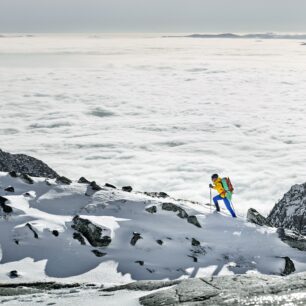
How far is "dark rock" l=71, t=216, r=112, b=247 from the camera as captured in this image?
17.8 meters

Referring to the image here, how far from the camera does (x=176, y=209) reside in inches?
802

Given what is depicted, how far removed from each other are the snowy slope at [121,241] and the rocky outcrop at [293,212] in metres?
6.32

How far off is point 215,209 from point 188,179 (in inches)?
2843

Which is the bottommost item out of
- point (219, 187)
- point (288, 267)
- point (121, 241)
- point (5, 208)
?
point (288, 267)

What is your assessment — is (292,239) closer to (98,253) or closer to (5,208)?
(98,253)

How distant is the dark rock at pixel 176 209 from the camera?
2007 cm

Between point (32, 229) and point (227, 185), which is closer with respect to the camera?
point (32, 229)

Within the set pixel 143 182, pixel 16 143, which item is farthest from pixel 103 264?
pixel 16 143

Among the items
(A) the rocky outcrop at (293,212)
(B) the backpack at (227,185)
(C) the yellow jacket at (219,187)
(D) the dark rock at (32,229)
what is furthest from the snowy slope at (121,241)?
(A) the rocky outcrop at (293,212)

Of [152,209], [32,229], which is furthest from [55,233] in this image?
[152,209]

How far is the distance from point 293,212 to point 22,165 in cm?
1771

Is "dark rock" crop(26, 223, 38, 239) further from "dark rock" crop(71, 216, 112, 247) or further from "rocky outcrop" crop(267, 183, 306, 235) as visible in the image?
"rocky outcrop" crop(267, 183, 306, 235)

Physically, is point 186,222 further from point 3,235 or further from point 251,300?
point 251,300

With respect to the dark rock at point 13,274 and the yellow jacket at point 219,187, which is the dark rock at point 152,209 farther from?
the dark rock at point 13,274
